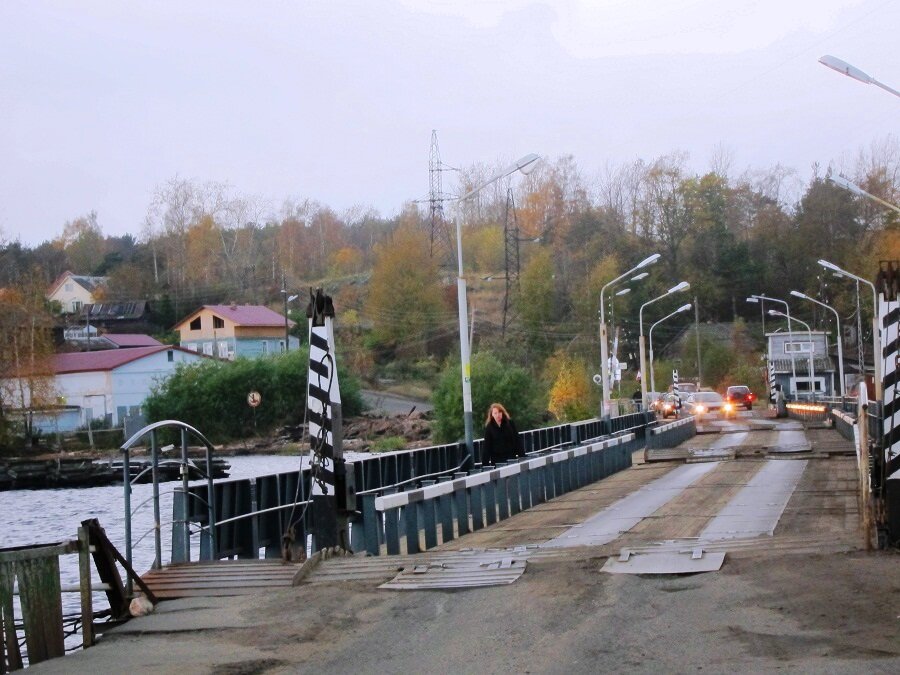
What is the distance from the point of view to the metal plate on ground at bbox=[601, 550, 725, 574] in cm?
1106

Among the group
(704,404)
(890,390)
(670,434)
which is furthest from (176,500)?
(704,404)

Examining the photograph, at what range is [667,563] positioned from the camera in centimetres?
1143

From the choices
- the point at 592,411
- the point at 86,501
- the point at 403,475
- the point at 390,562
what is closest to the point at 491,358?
the point at 592,411

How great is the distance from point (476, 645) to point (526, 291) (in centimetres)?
10321

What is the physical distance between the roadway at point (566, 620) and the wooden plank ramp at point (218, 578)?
296 millimetres

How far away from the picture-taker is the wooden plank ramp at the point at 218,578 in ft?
38.0

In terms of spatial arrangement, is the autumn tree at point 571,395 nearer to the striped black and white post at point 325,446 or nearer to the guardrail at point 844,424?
the guardrail at point 844,424

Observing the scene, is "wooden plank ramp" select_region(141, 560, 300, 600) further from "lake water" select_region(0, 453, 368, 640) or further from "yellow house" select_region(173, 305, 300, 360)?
"yellow house" select_region(173, 305, 300, 360)

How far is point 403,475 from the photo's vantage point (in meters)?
21.0

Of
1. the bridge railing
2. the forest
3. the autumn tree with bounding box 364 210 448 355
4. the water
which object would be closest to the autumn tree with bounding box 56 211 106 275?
the forest

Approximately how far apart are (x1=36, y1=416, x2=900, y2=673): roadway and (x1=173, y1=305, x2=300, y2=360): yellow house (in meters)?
95.5

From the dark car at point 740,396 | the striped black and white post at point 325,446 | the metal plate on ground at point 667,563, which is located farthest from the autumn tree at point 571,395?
the metal plate on ground at point 667,563

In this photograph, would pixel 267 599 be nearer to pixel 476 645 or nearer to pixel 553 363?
pixel 476 645

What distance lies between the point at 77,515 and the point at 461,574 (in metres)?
43.0
